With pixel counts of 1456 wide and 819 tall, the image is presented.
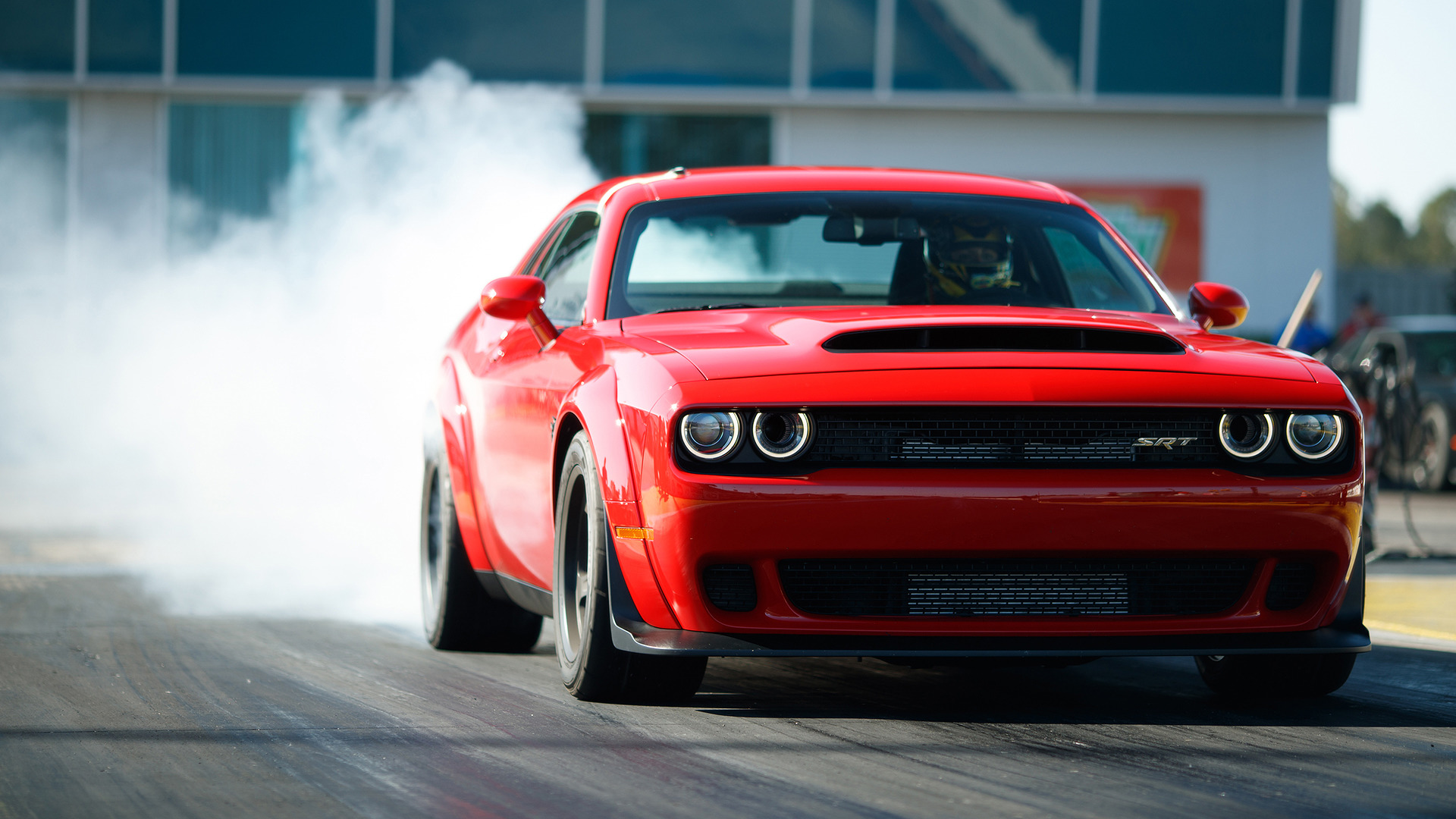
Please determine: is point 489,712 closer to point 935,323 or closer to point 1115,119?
point 935,323

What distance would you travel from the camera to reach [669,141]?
73.5 ft

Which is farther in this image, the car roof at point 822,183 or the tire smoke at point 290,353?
the tire smoke at point 290,353

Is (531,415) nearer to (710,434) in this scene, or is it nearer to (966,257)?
(710,434)

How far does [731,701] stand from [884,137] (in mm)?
17947

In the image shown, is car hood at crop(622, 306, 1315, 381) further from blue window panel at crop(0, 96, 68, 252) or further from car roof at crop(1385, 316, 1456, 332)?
blue window panel at crop(0, 96, 68, 252)

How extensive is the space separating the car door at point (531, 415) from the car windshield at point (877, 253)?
0.30 metres

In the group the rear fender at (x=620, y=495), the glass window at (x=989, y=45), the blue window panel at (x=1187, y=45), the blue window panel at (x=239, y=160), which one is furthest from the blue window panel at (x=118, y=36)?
the rear fender at (x=620, y=495)

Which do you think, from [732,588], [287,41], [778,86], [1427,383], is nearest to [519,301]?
[732,588]

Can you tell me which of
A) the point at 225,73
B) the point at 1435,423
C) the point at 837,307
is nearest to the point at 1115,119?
the point at 1435,423

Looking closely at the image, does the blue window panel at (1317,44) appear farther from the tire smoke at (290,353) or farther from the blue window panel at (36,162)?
the blue window panel at (36,162)

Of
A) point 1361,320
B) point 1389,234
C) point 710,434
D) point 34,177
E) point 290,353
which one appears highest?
point 34,177

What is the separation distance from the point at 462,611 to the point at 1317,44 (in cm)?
1822

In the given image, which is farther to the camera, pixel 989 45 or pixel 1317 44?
pixel 1317 44

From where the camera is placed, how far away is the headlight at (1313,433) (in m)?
4.75
